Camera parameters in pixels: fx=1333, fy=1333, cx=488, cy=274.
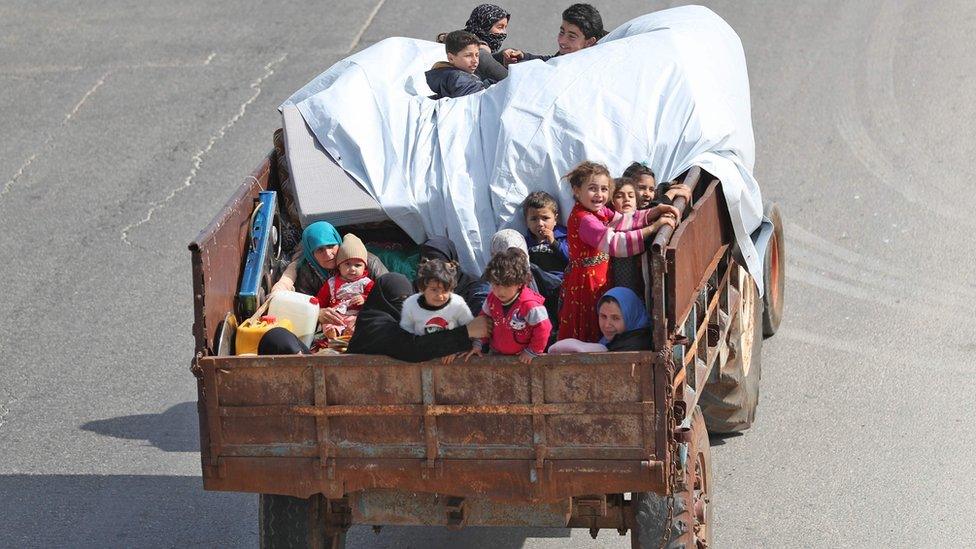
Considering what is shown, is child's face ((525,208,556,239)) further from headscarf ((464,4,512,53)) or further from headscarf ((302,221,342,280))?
headscarf ((464,4,512,53))

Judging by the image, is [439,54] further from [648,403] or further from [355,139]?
[648,403]

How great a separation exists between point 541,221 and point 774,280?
10.9 feet

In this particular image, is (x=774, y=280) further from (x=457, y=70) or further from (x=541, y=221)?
(x=541, y=221)

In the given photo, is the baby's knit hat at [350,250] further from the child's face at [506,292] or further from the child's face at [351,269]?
the child's face at [506,292]

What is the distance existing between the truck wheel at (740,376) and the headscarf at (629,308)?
Answer: 1838mm

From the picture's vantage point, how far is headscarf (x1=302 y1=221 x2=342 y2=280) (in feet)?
23.1

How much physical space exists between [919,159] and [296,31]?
7.15 m

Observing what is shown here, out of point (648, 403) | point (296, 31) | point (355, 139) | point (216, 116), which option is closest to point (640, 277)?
point (648, 403)

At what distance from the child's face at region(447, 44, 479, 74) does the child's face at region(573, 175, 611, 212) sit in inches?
89.6

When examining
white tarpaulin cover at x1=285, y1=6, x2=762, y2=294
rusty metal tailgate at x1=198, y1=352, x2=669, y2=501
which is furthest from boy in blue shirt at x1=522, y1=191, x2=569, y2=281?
rusty metal tailgate at x1=198, y1=352, x2=669, y2=501

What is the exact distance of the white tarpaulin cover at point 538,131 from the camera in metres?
7.18

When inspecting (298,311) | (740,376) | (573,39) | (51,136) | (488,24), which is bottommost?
(740,376)

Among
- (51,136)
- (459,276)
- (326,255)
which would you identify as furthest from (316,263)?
(51,136)

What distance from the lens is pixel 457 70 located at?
8.41m
